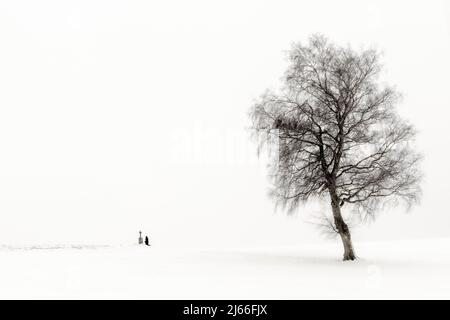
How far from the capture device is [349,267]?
2575 cm

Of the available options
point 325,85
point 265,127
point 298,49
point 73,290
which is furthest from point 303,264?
point 73,290

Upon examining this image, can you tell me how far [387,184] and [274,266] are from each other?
7477mm

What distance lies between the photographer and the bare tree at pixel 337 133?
91.9ft

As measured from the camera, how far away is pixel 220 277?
2169 cm

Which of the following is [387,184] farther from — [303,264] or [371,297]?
[371,297]

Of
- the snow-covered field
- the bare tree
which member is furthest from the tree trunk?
the snow-covered field

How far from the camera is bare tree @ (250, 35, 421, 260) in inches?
1103

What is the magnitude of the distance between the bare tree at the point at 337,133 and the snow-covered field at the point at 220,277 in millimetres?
3769

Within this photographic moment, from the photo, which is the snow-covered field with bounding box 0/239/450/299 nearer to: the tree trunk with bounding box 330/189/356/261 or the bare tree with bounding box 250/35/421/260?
the tree trunk with bounding box 330/189/356/261

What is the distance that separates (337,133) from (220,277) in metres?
11.3

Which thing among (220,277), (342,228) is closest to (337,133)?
(342,228)

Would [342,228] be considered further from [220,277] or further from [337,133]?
[220,277]

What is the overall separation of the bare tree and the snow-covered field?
377cm
